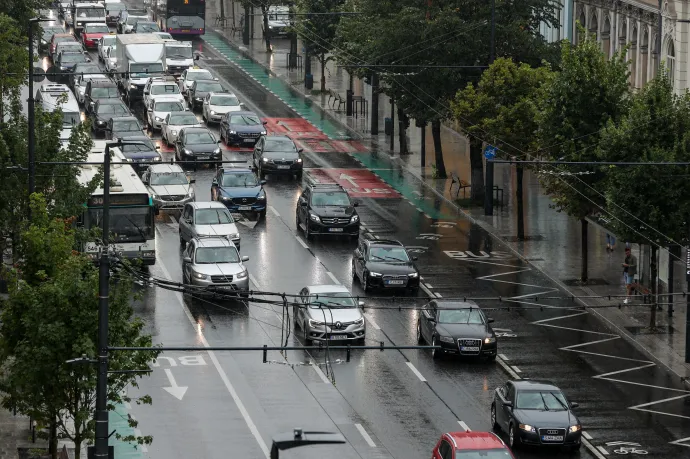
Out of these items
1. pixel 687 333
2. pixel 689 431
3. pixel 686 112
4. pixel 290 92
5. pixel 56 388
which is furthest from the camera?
pixel 290 92

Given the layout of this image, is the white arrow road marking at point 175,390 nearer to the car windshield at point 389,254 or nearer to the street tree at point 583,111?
the car windshield at point 389,254

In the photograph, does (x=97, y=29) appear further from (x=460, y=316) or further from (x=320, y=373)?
(x=320, y=373)

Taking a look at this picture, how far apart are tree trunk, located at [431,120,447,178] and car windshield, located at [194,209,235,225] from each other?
13.3 meters

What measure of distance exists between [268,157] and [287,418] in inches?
1166

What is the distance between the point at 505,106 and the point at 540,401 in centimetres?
2297

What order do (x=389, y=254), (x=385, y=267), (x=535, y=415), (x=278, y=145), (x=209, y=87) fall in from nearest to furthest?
(x=535, y=415), (x=385, y=267), (x=389, y=254), (x=278, y=145), (x=209, y=87)

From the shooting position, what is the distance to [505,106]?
60094 millimetres

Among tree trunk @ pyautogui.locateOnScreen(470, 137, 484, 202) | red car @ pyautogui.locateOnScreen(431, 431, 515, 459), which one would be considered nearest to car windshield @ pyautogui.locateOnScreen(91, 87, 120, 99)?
tree trunk @ pyautogui.locateOnScreen(470, 137, 484, 202)

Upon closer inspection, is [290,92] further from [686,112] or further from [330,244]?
[686,112]

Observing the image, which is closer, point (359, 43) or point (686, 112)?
point (686, 112)

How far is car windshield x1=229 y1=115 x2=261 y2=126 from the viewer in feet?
249

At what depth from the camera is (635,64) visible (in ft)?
217

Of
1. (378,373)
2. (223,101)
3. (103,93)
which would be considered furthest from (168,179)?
(378,373)

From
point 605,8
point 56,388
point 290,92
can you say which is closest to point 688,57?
point 605,8
